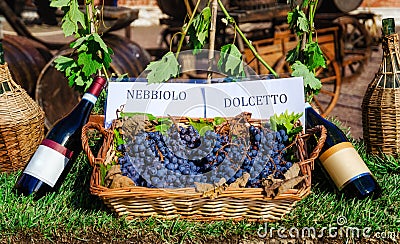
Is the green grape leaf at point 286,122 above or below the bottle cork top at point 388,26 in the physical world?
below

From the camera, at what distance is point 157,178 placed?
1381 mm

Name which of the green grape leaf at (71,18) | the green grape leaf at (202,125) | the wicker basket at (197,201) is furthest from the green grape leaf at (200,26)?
the wicker basket at (197,201)

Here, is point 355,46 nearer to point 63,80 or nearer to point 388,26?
point 63,80

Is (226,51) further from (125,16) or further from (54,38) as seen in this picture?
(54,38)

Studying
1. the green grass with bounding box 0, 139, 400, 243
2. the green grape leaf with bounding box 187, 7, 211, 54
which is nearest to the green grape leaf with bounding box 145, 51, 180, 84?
the green grape leaf with bounding box 187, 7, 211, 54

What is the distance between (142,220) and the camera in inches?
57.3

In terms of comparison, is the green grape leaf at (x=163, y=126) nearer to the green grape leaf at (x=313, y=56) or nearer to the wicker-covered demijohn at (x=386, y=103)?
the green grape leaf at (x=313, y=56)

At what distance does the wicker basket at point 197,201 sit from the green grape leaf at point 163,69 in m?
0.31

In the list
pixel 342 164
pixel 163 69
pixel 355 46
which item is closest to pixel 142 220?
pixel 163 69

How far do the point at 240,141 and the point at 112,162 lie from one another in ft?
1.26

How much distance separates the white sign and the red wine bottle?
4.8 inches

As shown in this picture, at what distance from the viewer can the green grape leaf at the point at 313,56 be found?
189 cm

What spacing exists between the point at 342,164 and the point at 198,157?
0.45 meters

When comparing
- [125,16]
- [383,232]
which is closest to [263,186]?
[383,232]
